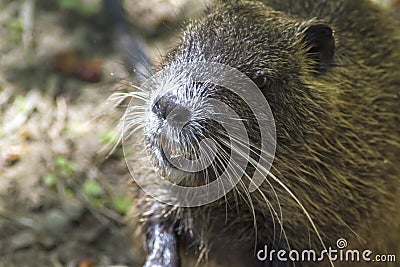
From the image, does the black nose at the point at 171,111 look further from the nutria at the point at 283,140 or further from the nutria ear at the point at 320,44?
the nutria ear at the point at 320,44

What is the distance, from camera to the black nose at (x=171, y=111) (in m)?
2.24

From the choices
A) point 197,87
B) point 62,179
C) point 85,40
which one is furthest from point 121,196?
point 197,87

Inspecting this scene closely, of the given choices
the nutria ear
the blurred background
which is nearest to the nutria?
the nutria ear

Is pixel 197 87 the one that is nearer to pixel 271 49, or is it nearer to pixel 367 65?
pixel 271 49

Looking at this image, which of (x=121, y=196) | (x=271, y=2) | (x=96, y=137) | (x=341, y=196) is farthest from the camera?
(x=96, y=137)

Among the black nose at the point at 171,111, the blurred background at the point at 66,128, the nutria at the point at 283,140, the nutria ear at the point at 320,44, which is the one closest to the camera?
the black nose at the point at 171,111

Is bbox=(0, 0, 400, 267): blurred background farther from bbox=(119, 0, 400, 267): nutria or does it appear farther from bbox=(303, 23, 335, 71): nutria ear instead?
bbox=(303, 23, 335, 71): nutria ear

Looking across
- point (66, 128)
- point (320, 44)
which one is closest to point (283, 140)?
point (320, 44)

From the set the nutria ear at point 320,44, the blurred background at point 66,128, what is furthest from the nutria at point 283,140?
the blurred background at point 66,128

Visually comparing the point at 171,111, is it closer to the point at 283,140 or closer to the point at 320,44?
the point at 283,140

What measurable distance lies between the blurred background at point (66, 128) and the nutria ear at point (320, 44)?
1.70 feet

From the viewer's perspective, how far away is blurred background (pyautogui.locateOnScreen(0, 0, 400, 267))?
11.5 feet

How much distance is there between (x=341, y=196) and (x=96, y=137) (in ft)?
5.60

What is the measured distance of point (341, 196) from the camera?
2.73 meters
